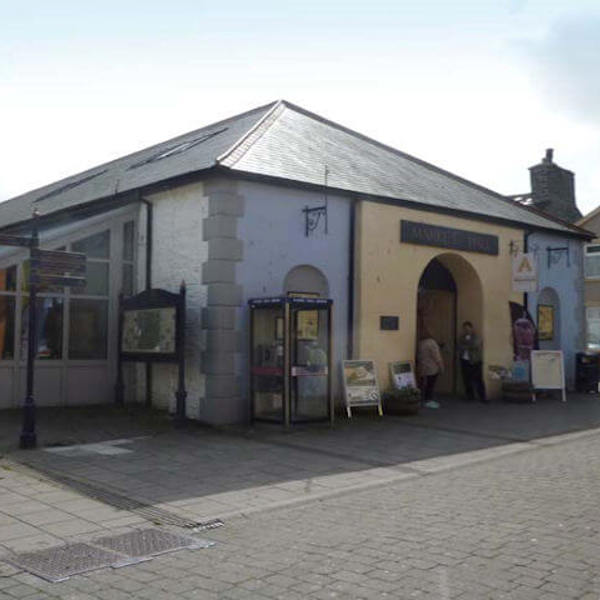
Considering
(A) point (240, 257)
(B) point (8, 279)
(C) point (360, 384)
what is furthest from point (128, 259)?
(C) point (360, 384)

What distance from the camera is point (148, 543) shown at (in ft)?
18.3

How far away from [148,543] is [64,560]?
66 centimetres

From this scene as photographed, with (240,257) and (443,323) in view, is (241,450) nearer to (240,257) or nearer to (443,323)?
(240,257)

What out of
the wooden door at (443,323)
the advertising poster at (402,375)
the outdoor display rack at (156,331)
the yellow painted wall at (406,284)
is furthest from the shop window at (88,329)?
the wooden door at (443,323)

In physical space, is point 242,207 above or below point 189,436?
above

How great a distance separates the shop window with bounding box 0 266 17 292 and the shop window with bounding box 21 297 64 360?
12.7 inches

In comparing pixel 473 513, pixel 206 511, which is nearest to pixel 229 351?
pixel 206 511

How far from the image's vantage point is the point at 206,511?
21.3ft

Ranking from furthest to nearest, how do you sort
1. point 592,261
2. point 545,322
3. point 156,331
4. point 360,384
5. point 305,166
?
point 592,261 < point 545,322 < point 305,166 < point 360,384 < point 156,331

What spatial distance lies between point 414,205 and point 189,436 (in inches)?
267

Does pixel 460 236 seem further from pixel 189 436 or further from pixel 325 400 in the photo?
pixel 189 436

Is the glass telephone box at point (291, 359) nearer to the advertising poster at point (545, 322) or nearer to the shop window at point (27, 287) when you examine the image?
the shop window at point (27, 287)

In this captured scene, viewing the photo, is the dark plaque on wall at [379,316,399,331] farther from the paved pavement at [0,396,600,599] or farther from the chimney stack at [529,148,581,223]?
the chimney stack at [529,148,581,223]

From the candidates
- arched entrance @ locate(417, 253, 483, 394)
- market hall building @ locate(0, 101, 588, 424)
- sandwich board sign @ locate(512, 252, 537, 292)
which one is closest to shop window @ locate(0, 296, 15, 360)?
market hall building @ locate(0, 101, 588, 424)
